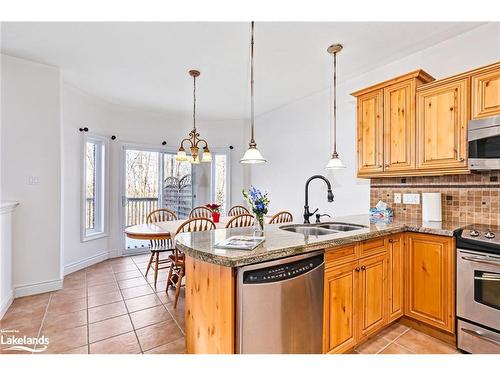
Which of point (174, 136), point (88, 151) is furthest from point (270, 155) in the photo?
point (88, 151)

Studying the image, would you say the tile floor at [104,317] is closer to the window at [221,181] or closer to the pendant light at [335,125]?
the pendant light at [335,125]

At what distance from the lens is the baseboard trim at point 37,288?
2.86m

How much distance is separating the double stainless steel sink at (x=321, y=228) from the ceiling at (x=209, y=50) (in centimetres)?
Answer: 178

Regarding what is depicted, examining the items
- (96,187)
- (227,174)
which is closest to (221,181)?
(227,174)

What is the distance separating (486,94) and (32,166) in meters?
4.48

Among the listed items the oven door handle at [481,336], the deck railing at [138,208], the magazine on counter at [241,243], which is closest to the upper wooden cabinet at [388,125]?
the oven door handle at [481,336]

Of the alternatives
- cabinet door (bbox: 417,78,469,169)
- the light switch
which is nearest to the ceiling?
cabinet door (bbox: 417,78,469,169)

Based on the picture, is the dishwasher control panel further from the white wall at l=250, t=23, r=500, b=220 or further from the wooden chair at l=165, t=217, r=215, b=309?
the white wall at l=250, t=23, r=500, b=220

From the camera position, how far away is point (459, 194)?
7.85ft

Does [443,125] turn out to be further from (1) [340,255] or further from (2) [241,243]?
(2) [241,243]

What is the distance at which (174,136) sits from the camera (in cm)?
520

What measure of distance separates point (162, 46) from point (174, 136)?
2671 millimetres

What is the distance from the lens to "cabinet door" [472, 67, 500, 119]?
197 centimetres
